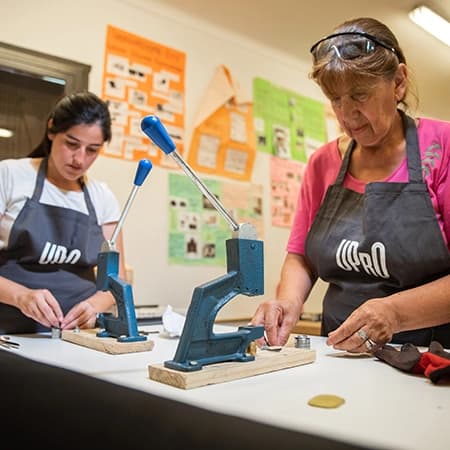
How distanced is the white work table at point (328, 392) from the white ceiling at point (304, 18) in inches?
71.6

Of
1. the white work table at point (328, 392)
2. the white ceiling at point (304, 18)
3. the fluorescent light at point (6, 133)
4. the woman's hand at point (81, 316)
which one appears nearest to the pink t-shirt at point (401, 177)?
the white work table at point (328, 392)

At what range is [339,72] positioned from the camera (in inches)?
36.7

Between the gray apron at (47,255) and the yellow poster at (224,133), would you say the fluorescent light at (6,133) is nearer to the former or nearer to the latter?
the yellow poster at (224,133)

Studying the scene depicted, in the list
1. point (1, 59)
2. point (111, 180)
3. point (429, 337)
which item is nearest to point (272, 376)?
point (429, 337)

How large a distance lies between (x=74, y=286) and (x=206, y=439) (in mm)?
874

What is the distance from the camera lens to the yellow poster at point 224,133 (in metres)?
2.45

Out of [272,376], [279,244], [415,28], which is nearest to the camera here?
[272,376]

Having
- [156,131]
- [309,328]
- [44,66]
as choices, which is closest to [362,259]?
[156,131]

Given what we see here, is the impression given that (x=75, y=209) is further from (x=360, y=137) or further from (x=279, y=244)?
(x=279, y=244)

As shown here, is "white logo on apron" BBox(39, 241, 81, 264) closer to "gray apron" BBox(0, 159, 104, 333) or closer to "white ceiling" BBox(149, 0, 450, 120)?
"gray apron" BBox(0, 159, 104, 333)

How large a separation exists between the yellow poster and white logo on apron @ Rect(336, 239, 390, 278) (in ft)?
4.98

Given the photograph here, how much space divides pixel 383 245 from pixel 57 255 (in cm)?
75

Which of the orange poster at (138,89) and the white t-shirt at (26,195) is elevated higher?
the orange poster at (138,89)

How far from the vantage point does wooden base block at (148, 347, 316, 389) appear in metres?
0.54
